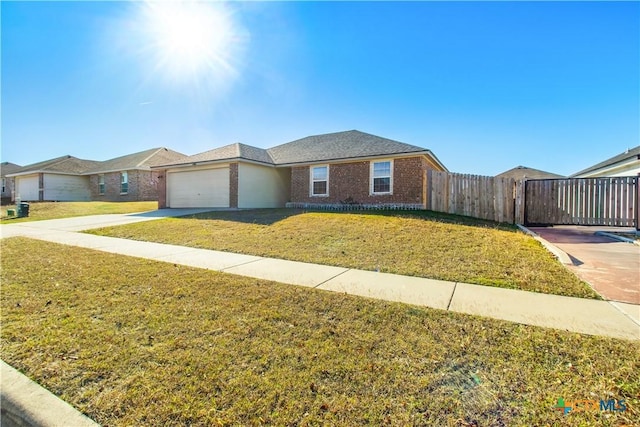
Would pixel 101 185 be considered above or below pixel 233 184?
above

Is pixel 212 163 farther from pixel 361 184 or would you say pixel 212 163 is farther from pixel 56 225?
pixel 361 184

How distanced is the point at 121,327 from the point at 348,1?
975 centimetres

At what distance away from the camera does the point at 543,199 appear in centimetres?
1166

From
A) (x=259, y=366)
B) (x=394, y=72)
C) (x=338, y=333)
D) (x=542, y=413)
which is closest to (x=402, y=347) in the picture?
(x=338, y=333)

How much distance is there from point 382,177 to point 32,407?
14.4m

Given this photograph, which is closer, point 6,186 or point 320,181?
point 320,181

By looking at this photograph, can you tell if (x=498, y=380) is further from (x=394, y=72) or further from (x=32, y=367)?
(x=394, y=72)

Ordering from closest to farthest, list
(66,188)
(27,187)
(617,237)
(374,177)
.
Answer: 1. (617,237)
2. (374,177)
3. (66,188)
4. (27,187)

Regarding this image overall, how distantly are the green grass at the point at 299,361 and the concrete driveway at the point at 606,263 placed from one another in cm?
235

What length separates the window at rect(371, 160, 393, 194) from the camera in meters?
14.8

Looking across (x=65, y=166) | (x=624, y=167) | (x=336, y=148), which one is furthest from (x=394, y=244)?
(x=65, y=166)

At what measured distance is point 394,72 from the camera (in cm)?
1232

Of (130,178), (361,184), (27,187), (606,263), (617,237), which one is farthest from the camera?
(27,187)

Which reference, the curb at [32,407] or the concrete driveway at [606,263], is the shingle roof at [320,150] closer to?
the concrete driveway at [606,263]
